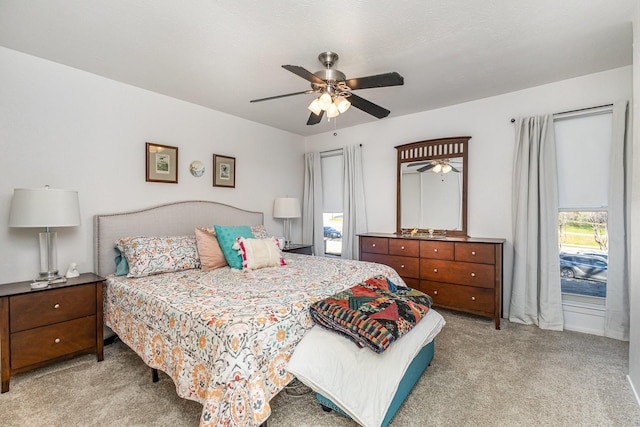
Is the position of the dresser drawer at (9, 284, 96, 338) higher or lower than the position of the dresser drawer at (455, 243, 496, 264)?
lower

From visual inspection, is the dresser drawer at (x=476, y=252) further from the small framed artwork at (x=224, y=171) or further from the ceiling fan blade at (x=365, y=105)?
the small framed artwork at (x=224, y=171)

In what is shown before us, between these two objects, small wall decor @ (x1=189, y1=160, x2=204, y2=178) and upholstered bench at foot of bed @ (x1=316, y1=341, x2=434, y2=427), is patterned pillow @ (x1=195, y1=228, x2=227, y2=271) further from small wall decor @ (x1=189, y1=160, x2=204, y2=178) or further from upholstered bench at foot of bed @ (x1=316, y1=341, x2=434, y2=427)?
upholstered bench at foot of bed @ (x1=316, y1=341, x2=434, y2=427)

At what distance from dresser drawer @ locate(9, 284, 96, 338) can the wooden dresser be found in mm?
3088

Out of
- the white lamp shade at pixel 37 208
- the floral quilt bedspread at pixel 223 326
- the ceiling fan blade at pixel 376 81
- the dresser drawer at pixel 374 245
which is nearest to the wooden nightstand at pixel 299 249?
the dresser drawer at pixel 374 245

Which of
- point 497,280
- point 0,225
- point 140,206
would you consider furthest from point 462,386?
point 0,225

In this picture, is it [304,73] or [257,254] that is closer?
[304,73]

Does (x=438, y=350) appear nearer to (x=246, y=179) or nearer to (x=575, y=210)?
(x=575, y=210)

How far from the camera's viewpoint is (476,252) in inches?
127

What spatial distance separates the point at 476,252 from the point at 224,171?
10.6ft

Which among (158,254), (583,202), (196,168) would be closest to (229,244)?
(158,254)

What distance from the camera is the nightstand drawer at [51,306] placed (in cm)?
213

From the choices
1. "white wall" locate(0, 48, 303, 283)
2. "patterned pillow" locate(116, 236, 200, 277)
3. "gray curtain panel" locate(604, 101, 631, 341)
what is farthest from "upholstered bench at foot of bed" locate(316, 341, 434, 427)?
"white wall" locate(0, 48, 303, 283)

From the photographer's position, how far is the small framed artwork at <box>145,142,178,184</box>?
10.6ft

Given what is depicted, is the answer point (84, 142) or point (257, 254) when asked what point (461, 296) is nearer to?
point (257, 254)
